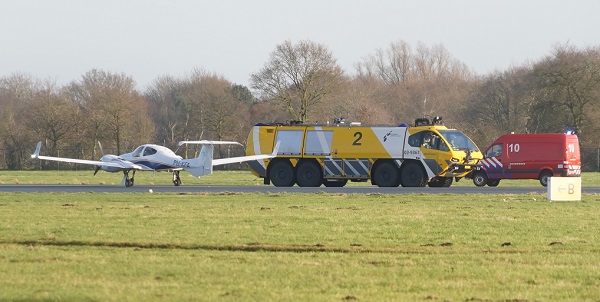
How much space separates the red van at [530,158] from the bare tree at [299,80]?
3632 centimetres

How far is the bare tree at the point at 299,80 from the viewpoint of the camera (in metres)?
87.8

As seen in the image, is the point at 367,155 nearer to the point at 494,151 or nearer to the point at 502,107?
the point at 494,151

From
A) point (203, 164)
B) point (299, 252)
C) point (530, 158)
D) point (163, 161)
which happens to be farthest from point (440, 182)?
point (299, 252)

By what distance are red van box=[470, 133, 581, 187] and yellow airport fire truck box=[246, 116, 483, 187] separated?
250 centimetres

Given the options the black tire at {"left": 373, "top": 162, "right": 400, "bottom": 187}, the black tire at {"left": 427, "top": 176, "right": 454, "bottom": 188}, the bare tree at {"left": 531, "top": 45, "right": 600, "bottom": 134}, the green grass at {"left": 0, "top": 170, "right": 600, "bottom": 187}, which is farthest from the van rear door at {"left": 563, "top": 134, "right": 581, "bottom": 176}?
the bare tree at {"left": 531, "top": 45, "right": 600, "bottom": 134}

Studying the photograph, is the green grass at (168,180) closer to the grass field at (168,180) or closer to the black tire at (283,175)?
the grass field at (168,180)

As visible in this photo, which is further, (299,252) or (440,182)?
(440,182)

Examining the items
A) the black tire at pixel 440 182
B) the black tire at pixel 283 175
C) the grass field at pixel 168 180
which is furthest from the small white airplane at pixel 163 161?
the black tire at pixel 440 182

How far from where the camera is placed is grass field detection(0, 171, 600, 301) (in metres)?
15.0

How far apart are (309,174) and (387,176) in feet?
11.9

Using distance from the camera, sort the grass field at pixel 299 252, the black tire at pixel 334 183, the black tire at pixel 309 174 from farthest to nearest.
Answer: the black tire at pixel 334 183 → the black tire at pixel 309 174 → the grass field at pixel 299 252

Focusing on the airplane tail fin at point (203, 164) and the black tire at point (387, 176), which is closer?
the black tire at point (387, 176)

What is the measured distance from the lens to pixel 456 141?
48906mm

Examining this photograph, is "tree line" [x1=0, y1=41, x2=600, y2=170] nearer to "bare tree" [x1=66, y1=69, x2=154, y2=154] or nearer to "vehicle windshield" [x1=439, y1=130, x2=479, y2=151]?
"bare tree" [x1=66, y1=69, x2=154, y2=154]
